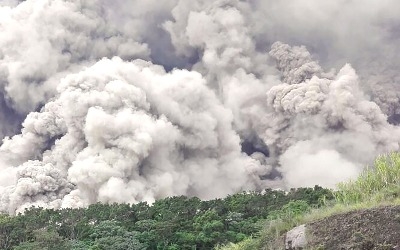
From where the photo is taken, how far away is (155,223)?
122ft

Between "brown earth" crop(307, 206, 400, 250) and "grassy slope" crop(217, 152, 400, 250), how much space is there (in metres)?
0.30

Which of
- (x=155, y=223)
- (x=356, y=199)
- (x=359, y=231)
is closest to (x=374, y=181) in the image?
(x=356, y=199)

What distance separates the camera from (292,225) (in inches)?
405

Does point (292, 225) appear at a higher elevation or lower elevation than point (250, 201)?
lower

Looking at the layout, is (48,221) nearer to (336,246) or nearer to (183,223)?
(183,223)

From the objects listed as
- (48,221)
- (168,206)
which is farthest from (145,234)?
(48,221)

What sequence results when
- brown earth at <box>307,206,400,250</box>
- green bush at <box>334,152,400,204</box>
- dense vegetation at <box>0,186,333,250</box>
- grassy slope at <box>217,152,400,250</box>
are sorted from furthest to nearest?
dense vegetation at <box>0,186,333,250</box> < green bush at <box>334,152,400,204</box> < grassy slope at <box>217,152,400,250</box> < brown earth at <box>307,206,400,250</box>

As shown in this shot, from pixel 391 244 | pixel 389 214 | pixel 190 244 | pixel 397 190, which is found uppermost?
pixel 190 244

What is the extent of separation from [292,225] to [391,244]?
2580 mm

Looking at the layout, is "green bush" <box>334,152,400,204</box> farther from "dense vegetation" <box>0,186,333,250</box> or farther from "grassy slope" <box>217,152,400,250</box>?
"dense vegetation" <box>0,186,333,250</box>

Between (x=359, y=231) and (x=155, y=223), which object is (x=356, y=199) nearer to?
(x=359, y=231)

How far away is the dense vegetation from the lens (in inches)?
1342

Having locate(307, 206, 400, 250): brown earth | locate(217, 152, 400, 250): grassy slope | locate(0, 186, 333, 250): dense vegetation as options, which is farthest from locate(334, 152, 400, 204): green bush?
locate(0, 186, 333, 250): dense vegetation

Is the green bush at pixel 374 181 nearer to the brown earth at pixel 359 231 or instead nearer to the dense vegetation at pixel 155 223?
the brown earth at pixel 359 231
